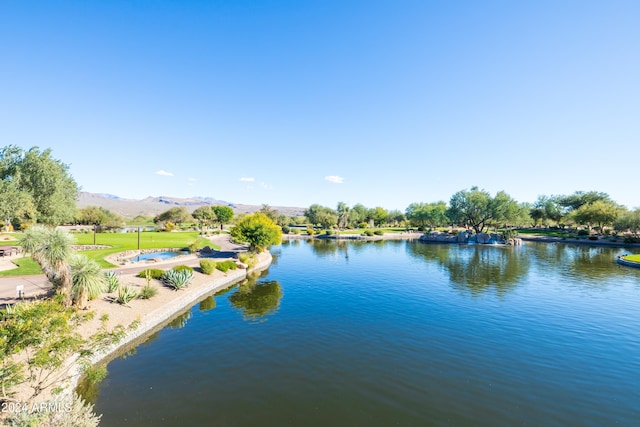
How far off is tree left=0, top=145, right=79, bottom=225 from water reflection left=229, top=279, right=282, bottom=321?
27111mm

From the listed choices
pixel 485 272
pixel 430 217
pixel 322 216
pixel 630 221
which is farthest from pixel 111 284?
pixel 430 217

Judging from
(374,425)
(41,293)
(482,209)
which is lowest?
(374,425)

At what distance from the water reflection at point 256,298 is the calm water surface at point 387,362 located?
7.1 inches

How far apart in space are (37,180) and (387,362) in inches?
1762

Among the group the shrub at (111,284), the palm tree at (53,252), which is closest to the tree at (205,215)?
the shrub at (111,284)

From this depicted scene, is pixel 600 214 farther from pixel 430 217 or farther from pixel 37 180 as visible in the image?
pixel 37 180

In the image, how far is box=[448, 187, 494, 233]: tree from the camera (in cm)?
8706

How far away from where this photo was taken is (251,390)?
11.5 meters

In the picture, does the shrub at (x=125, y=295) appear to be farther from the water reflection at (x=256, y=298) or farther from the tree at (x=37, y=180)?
the tree at (x=37, y=180)

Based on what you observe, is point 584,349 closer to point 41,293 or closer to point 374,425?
point 374,425

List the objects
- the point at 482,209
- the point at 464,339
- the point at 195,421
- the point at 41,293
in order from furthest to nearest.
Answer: the point at 482,209
the point at 41,293
the point at 464,339
the point at 195,421

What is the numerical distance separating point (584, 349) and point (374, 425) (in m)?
13.9

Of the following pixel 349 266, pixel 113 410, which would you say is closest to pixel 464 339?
pixel 113 410

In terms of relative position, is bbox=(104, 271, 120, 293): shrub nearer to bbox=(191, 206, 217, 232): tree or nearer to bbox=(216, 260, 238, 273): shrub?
bbox=(216, 260, 238, 273): shrub
